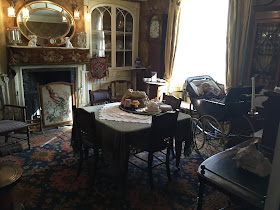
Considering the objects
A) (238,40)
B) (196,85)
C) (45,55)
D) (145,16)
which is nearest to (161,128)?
(196,85)

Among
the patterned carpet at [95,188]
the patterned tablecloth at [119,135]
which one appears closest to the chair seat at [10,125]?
the patterned carpet at [95,188]

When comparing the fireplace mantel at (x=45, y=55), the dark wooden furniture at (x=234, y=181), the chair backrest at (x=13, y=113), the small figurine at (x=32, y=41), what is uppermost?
A: the small figurine at (x=32, y=41)

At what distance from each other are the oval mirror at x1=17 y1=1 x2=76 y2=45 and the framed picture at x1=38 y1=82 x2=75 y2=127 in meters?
0.86

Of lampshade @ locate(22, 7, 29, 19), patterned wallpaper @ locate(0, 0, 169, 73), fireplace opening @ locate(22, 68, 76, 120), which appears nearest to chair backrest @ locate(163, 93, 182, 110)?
fireplace opening @ locate(22, 68, 76, 120)

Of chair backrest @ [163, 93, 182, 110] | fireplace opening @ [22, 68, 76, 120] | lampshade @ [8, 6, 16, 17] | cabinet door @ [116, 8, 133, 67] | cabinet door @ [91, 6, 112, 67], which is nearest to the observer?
chair backrest @ [163, 93, 182, 110]

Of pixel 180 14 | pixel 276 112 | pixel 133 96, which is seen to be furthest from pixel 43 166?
pixel 180 14

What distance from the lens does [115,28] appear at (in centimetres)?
538

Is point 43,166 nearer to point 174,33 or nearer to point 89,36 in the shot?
point 89,36

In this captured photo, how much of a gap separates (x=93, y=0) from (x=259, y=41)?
3.29 m

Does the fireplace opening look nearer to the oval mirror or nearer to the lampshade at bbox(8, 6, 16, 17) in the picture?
the oval mirror

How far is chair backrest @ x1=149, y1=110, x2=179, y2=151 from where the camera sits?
8.18ft

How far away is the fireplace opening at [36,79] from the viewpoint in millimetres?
4398

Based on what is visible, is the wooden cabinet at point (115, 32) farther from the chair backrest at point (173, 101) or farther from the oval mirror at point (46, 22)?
the chair backrest at point (173, 101)

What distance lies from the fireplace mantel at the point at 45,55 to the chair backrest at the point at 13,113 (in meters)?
0.78
